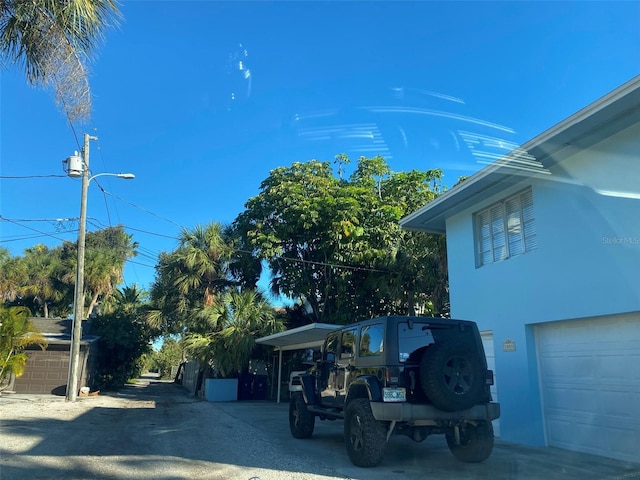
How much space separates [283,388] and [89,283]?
18696 mm

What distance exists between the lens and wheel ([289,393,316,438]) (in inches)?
408

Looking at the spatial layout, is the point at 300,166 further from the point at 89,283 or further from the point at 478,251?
the point at 89,283

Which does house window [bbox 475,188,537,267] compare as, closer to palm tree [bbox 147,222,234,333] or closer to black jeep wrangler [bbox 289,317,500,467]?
black jeep wrangler [bbox 289,317,500,467]

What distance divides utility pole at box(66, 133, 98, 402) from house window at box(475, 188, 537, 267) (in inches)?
579

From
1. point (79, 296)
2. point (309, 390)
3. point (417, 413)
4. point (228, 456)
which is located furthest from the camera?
point (79, 296)

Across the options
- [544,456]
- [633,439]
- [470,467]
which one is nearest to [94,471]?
[470,467]

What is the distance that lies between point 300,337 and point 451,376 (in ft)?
36.7

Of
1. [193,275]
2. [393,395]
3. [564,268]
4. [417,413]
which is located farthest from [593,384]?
[193,275]

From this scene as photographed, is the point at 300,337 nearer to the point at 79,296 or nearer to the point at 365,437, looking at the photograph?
the point at 79,296

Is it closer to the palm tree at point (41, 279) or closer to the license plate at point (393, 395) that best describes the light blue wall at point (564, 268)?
the license plate at point (393, 395)

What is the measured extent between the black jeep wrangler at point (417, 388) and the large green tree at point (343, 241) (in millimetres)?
11399

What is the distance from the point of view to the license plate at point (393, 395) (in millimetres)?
7383

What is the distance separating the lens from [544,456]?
8836mm

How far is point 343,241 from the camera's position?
835 inches
